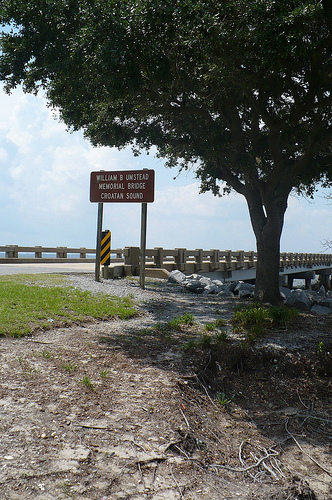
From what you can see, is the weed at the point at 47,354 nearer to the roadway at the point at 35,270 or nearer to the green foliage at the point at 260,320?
the green foliage at the point at 260,320

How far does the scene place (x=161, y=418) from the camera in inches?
180

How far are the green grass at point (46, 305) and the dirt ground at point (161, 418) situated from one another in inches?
15.1

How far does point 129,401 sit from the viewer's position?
488 centimetres

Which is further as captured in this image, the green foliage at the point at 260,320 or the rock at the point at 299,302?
the rock at the point at 299,302

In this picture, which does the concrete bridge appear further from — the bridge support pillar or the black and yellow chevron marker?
the bridge support pillar

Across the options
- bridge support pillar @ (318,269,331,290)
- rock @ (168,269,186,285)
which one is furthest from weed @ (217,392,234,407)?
bridge support pillar @ (318,269,331,290)

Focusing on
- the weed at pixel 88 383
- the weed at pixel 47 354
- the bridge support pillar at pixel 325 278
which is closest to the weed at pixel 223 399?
the weed at pixel 88 383

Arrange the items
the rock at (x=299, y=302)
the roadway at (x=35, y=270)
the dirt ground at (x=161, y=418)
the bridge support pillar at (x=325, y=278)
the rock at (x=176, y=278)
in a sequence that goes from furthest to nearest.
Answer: the bridge support pillar at (x=325, y=278) < the rock at (x=176, y=278) < the roadway at (x=35, y=270) < the rock at (x=299, y=302) < the dirt ground at (x=161, y=418)

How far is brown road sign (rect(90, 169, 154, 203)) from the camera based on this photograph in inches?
578

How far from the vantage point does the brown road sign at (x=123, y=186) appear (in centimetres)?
1468

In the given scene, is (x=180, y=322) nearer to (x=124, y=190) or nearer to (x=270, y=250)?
(x=270, y=250)

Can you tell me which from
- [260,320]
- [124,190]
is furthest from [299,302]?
[124,190]

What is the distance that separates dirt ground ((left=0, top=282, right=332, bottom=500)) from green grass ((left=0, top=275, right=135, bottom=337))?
383 millimetres

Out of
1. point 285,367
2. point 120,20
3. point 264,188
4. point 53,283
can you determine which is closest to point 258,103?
point 264,188
